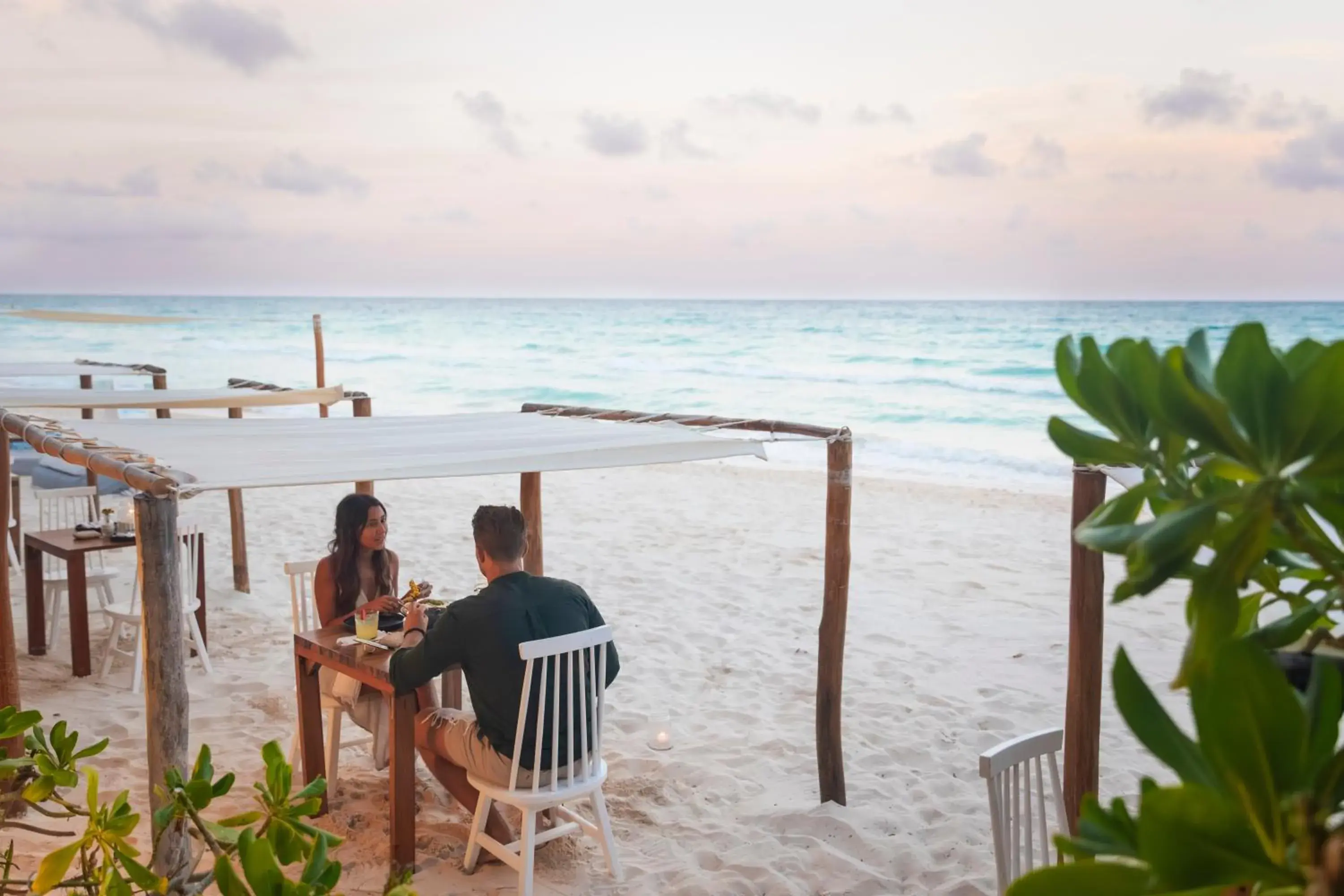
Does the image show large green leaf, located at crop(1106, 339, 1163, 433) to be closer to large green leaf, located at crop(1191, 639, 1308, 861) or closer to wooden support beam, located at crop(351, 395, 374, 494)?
large green leaf, located at crop(1191, 639, 1308, 861)

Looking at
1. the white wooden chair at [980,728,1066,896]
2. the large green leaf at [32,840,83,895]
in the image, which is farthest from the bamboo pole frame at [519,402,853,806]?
the large green leaf at [32,840,83,895]

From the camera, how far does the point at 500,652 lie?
2.94 m

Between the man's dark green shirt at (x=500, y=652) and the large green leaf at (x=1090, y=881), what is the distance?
256 cm

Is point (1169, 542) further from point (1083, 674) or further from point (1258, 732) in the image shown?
point (1083, 674)

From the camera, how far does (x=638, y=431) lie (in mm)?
3545

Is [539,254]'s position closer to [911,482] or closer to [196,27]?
Answer: [196,27]

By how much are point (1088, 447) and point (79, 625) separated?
5121mm

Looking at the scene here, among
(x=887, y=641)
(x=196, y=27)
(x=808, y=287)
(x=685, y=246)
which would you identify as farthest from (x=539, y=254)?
(x=887, y=641)

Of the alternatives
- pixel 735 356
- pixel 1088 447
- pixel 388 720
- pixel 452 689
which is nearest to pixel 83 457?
pixel 388 720

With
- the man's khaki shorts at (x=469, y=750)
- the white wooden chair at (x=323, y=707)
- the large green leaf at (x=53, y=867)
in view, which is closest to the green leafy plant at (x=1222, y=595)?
the large green leaf at (x=53, y=867)

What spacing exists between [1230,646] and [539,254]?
29539 millimetres

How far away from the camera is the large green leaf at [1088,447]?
558mm

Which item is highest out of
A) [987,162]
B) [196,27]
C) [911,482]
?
[196,27]

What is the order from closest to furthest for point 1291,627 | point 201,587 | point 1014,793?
point 1291,627, point 1014,793, point 201,587
